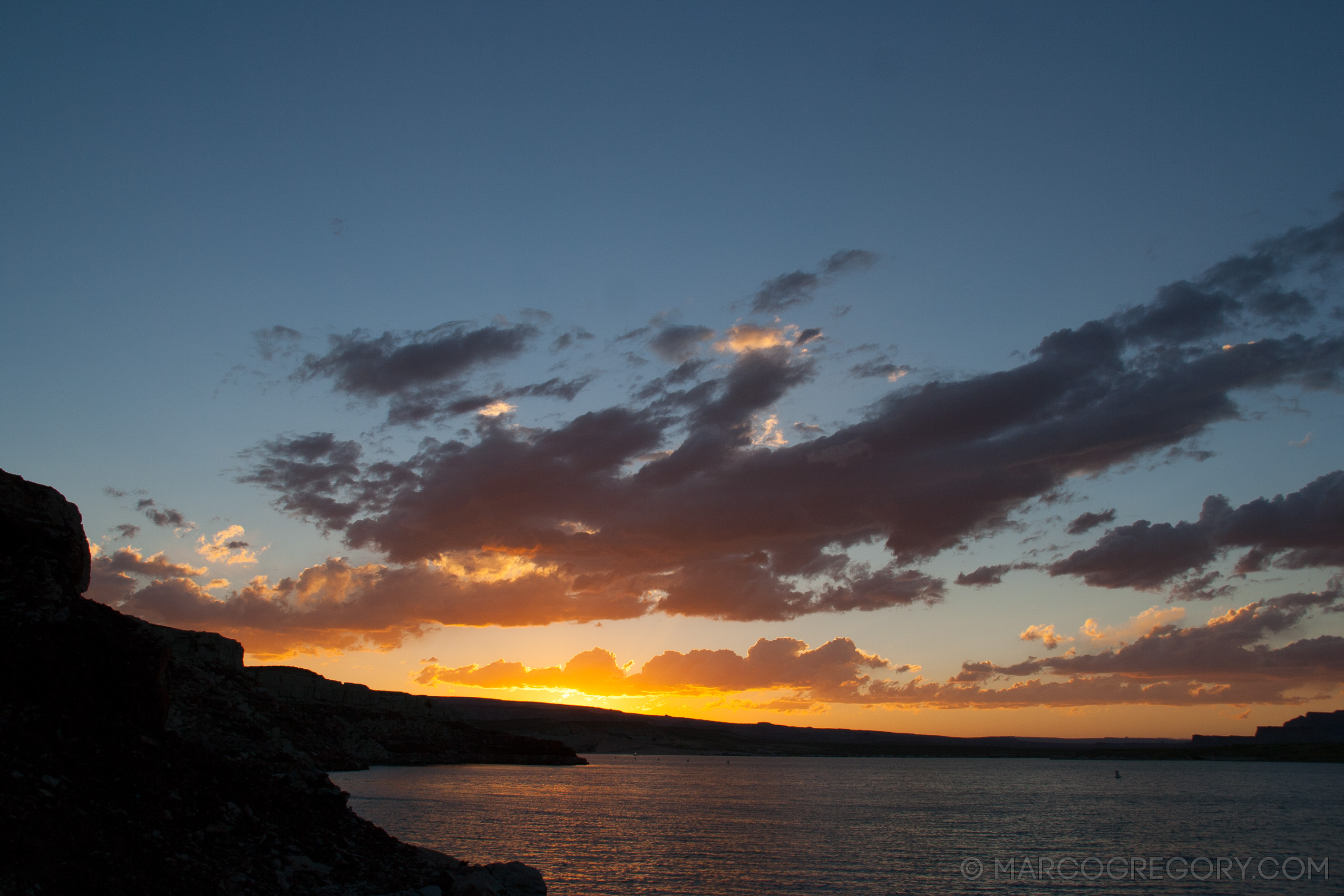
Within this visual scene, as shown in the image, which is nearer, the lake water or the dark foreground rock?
the dark foreground rock

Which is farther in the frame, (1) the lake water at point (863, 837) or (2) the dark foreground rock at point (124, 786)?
(1) the lake water at point (863, 837)

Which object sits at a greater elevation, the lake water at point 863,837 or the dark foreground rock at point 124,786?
the dark foreground rock at point 124,786

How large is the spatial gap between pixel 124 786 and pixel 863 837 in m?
58.2

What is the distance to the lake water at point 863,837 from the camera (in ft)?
153

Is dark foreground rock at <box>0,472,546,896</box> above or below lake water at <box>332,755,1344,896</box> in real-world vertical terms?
above

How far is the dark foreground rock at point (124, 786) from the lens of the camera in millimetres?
A: 21000

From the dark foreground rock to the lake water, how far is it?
1685 centimetres

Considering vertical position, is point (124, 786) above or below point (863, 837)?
above

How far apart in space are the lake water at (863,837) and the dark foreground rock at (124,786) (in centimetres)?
1685

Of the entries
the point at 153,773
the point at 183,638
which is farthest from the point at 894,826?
the point at 183,638

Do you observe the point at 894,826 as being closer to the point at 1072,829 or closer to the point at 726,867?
the point at 1072,829

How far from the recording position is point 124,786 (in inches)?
955

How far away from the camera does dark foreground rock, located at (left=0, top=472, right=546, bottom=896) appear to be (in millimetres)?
21000

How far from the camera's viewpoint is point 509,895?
103 ft
